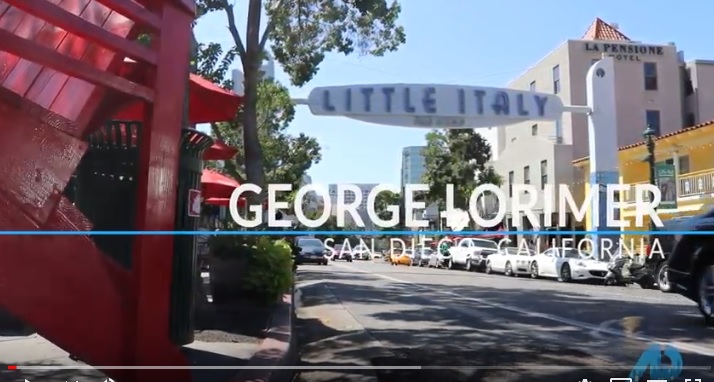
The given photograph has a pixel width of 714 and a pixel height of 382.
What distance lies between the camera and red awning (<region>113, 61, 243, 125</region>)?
4.20 metres

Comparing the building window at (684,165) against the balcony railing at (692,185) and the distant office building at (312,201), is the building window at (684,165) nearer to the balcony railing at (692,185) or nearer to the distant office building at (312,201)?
the balcony railing at (692,185)

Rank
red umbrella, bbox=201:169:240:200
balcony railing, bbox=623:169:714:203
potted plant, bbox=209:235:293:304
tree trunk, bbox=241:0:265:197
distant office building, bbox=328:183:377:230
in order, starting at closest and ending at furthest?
balcony railing, bbox=623:169:714:203 → distant office building, bbox=328:183:377:230 → red umbrella, bbox=201:169:240:200 → tree trunk, bbox=241:0:265:197 → potted plant, bbox=209:235:293:304

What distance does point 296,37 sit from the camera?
4117mm

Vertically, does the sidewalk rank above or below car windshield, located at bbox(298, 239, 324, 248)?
below

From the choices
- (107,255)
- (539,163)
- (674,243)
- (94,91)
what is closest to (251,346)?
(107,255)

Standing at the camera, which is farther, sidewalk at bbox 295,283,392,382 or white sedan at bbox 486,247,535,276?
sidewalk at bbox 295,283,392,382

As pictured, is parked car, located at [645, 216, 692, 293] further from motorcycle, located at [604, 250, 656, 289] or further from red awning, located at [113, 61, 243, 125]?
red awning, located at [113, 61, 243, 125]

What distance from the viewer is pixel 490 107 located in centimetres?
364

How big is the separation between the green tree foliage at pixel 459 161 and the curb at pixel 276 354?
1.65m

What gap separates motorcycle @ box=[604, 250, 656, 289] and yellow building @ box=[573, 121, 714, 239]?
0.28m

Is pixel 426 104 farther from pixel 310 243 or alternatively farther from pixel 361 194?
pixel 310 243

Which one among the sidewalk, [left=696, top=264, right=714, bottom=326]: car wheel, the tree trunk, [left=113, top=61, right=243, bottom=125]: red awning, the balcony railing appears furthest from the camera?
the sidewalk

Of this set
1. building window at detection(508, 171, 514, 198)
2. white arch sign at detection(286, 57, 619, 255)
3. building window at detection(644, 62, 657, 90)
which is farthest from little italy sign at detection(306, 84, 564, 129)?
building window at detection(644, 62, 657, 90)

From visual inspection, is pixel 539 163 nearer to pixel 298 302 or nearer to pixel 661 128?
pixel 661 128
